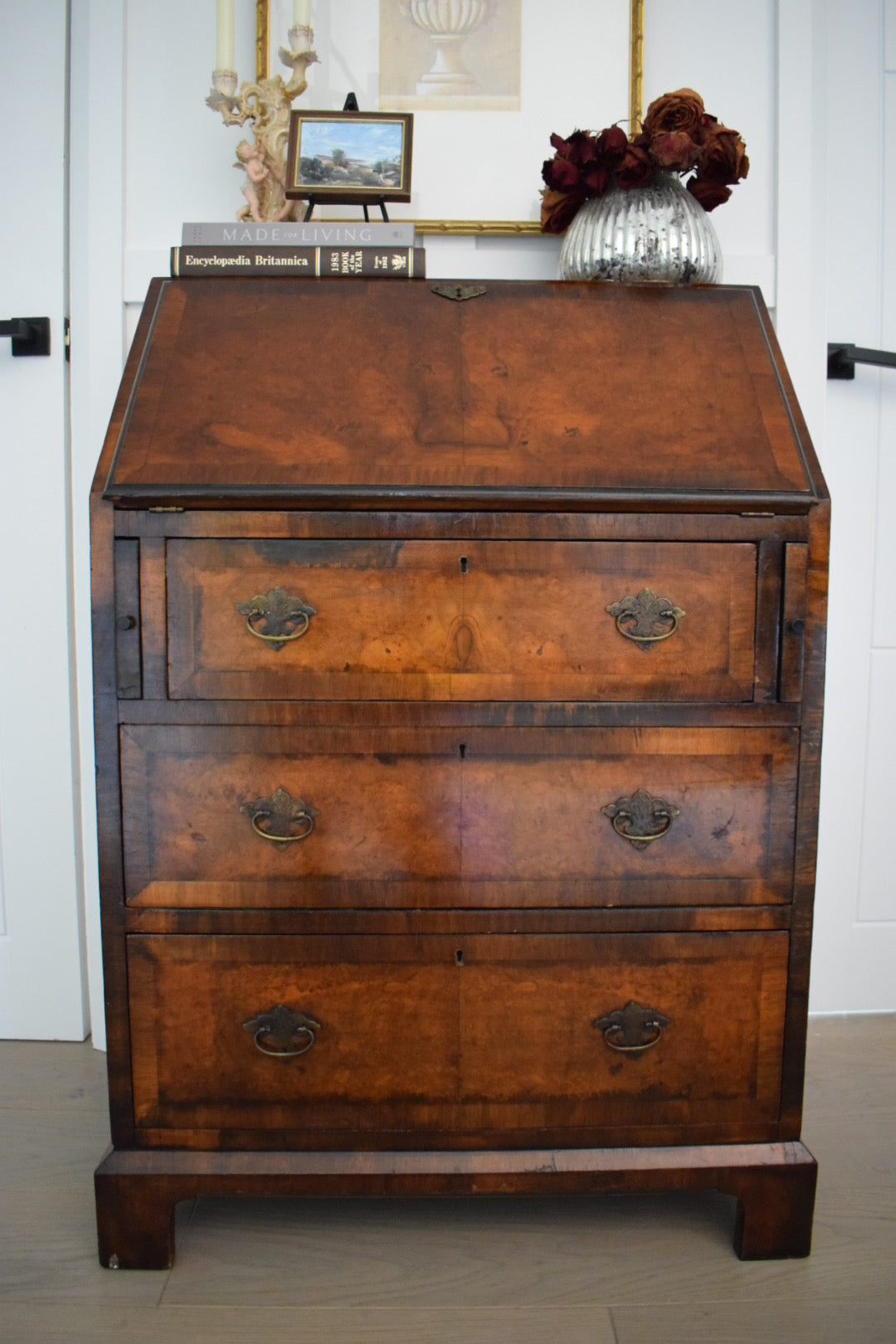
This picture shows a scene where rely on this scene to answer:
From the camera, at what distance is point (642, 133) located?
1480 mm

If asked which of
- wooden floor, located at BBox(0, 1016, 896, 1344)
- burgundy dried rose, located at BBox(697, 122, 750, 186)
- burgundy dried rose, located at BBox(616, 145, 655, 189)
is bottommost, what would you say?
wooden floor, located at BBox(0, 1016, 896, 1344)

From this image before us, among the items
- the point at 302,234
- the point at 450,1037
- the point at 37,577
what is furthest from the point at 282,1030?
the point at 302,234

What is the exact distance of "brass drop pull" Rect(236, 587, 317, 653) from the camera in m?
1.23

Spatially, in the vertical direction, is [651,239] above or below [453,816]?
above

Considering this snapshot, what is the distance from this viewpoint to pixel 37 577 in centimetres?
189

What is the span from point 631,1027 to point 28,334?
5.54 ft

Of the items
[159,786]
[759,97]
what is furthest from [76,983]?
[759,97]

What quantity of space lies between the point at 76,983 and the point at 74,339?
1.35 m

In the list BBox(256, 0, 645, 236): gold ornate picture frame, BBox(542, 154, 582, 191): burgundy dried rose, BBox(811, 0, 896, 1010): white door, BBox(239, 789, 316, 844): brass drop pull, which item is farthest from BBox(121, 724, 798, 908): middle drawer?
BBox(256, 0, 645, 236): gold ornate picture frame

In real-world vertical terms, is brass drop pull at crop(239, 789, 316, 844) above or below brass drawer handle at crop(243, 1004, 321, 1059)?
above

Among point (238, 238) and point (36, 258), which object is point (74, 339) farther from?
point (238, 238)

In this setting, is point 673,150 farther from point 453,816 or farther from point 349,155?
point 453,816

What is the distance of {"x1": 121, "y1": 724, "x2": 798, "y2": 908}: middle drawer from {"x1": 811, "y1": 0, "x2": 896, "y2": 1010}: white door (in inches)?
33.4

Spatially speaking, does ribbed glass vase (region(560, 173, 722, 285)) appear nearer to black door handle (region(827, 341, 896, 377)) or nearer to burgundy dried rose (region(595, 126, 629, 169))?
burgundy dried rose (region(595, 126, 629, 169))
